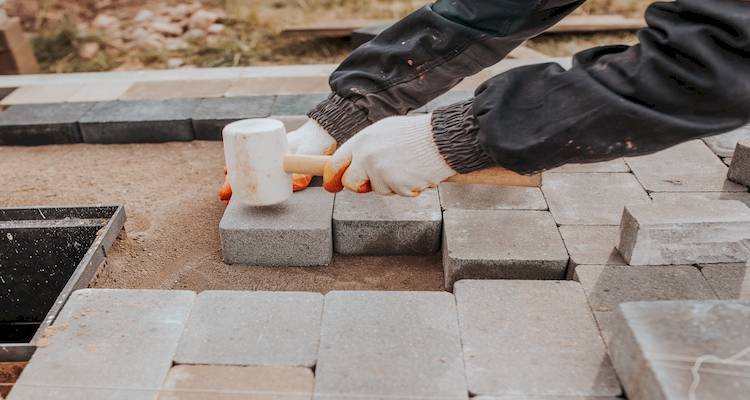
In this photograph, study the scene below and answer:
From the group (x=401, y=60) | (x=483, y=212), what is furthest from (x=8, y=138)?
(x=483, y=212)

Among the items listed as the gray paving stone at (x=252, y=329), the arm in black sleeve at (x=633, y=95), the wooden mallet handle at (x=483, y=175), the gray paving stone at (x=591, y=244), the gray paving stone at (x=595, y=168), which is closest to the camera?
the arm in black sleeve at (x=633, y=95)

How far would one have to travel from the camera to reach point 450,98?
12.0ft

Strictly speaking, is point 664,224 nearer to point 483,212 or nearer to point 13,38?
point 483,212

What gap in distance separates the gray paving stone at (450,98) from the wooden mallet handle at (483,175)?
1533mm

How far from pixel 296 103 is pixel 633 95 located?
101 inches

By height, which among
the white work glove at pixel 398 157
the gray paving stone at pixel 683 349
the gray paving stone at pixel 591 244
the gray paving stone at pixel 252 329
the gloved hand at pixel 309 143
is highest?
the white work glove at pixel 398 157

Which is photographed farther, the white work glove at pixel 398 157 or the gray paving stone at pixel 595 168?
the gray paving stone at pixel 595 168

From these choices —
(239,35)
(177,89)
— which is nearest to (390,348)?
(177,89)

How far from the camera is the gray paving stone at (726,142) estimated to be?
2938mm

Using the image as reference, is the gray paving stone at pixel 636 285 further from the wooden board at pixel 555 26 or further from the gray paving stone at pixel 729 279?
the wooden board at pixel 555 26

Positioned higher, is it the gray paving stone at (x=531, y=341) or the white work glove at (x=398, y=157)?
the white work glove at (x=398, y=157)

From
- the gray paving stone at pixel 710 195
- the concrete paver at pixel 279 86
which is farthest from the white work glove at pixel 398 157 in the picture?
the concrete paver at pixel 279 86

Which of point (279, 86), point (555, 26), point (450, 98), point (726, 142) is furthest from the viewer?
point (555, 26)

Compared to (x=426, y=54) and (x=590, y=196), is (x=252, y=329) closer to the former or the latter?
(x=426, y=54)
